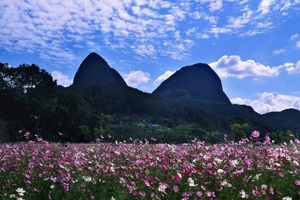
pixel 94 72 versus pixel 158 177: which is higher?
pixel 94 72

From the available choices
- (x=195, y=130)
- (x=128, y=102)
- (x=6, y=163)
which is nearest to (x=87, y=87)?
(x=128, y=102)

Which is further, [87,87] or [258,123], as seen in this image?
[258,123]

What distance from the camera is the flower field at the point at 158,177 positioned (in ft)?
16.0

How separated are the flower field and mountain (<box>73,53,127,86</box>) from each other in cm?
16588

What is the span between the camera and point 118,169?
6449mm

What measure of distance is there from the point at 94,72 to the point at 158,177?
17562 centimetres

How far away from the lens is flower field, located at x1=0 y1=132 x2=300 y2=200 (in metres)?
4.87

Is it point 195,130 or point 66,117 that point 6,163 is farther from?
point 195,130

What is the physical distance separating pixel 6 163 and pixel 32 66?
125ft

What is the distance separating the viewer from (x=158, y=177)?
5742mm

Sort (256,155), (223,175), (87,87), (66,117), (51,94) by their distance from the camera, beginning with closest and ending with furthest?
(223,175)
(256,155)
(66,117)
(51,94)
(87,87)

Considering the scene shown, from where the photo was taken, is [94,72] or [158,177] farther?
[94,72]

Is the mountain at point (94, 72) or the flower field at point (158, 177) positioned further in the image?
the mountain at point (94, 72)

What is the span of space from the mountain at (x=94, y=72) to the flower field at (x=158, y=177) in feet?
544
